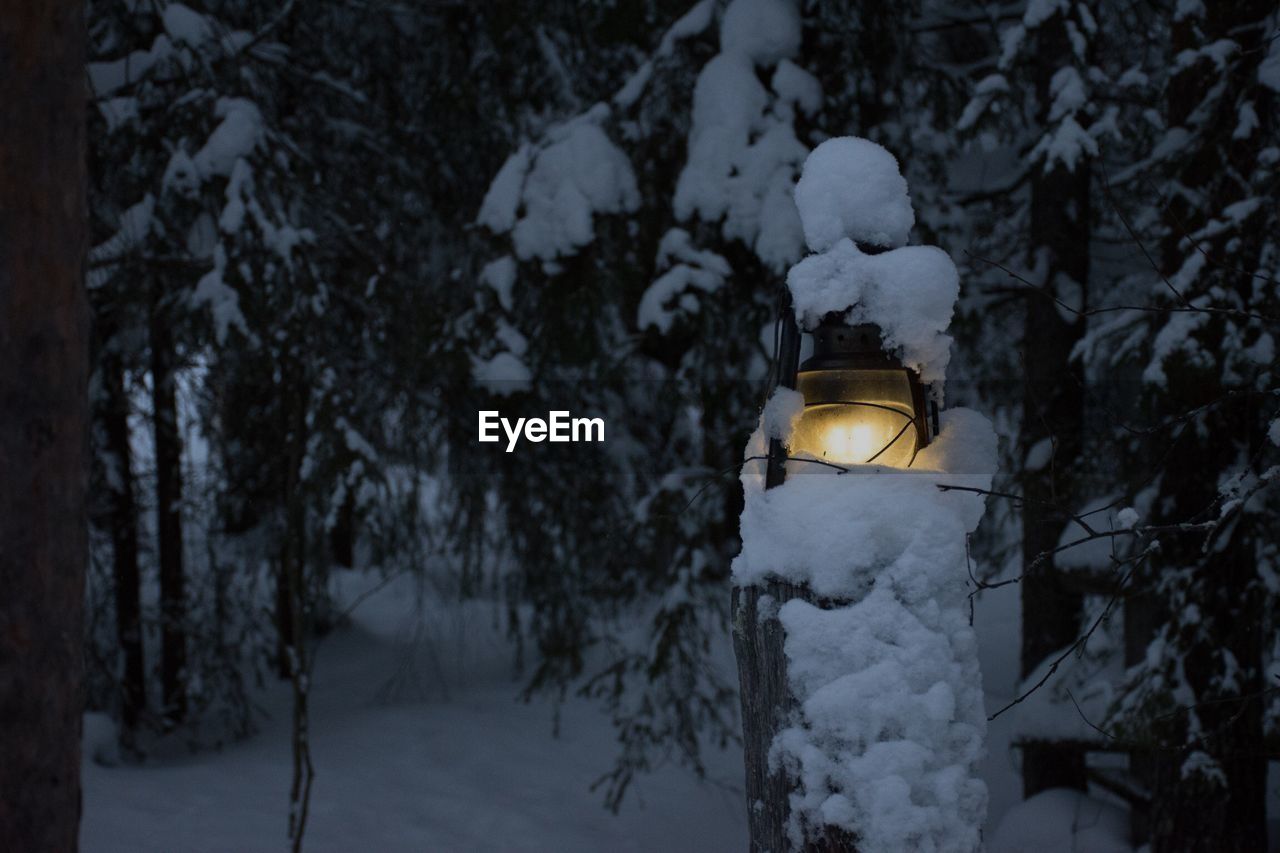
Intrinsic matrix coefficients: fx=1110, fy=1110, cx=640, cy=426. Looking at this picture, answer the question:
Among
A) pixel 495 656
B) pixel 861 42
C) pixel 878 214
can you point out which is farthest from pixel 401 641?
pixel 878 214

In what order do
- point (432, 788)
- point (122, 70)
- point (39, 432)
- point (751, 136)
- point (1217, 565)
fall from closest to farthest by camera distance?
point (39, 432), point (1217, 565), point (751, 136), point (122, 70), point (432, 788)

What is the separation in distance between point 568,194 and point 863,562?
3.39m

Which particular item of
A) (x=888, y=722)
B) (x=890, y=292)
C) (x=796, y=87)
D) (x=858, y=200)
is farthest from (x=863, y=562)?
(x=796, y=87)

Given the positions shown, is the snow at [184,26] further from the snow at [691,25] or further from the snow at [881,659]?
the snow at [881,659]

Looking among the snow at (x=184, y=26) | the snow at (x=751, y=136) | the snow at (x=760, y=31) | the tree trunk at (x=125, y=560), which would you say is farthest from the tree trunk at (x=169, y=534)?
the snow at (x=760, y=31)

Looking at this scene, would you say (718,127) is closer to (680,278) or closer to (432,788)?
(680,278)

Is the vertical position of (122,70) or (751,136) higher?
(122,70)

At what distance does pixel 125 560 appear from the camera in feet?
24.7


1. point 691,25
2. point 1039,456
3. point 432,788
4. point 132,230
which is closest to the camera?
point 691,25

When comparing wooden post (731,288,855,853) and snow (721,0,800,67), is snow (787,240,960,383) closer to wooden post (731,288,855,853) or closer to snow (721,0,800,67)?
wooden post (731,288,855,853)

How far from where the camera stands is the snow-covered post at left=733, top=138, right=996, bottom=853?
Answer: 223 centimetres

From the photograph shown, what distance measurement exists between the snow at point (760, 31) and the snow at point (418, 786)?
11.4 feet

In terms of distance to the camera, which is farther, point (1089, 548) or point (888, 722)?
point (1089, 548)

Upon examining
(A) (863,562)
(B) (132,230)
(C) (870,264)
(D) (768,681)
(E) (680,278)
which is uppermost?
(B) (132,230)
